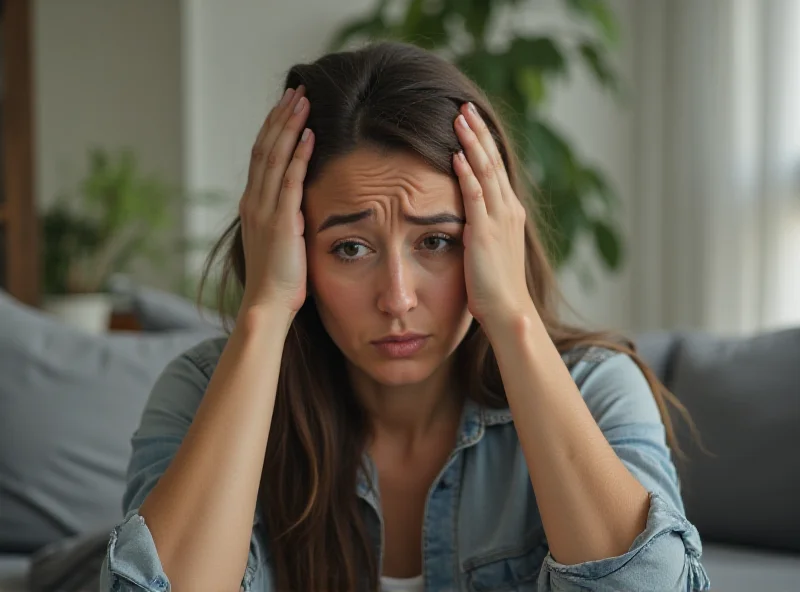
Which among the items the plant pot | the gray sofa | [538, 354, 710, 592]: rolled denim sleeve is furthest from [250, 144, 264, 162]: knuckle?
the plant pot

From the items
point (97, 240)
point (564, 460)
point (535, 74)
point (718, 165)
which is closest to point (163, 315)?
point (564, 460)

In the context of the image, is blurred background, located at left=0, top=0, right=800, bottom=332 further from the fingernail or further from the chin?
the chin

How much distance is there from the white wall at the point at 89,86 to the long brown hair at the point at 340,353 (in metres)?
3.26

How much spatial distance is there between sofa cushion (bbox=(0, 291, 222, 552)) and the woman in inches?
18.6

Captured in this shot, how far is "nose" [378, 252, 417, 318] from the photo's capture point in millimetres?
1233

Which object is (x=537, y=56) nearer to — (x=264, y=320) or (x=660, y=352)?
(x=660, y=352)

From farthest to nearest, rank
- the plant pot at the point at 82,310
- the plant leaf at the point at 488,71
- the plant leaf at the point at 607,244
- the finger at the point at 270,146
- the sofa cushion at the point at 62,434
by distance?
the plant pot at the point at 82,310
the plant leaf at the point at 607,244
the plant leaf at the point at 488,71
the sofa cushion at the point at 62,434
the finger at the point at 270,146

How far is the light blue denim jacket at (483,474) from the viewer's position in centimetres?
130

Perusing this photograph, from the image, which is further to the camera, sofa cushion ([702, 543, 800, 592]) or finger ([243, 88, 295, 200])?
sofa cushion ([702, 543, 800, 592])

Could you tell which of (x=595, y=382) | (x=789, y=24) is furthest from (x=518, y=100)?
(x=595, y=382)

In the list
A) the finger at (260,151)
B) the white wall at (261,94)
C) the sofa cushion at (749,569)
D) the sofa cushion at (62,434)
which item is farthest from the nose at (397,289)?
the white wall at (261,94)

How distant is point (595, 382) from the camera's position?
1.37 meters

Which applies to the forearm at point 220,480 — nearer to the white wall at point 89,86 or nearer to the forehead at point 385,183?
the forehead at point 385,183

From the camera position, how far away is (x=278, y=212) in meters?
1.32
